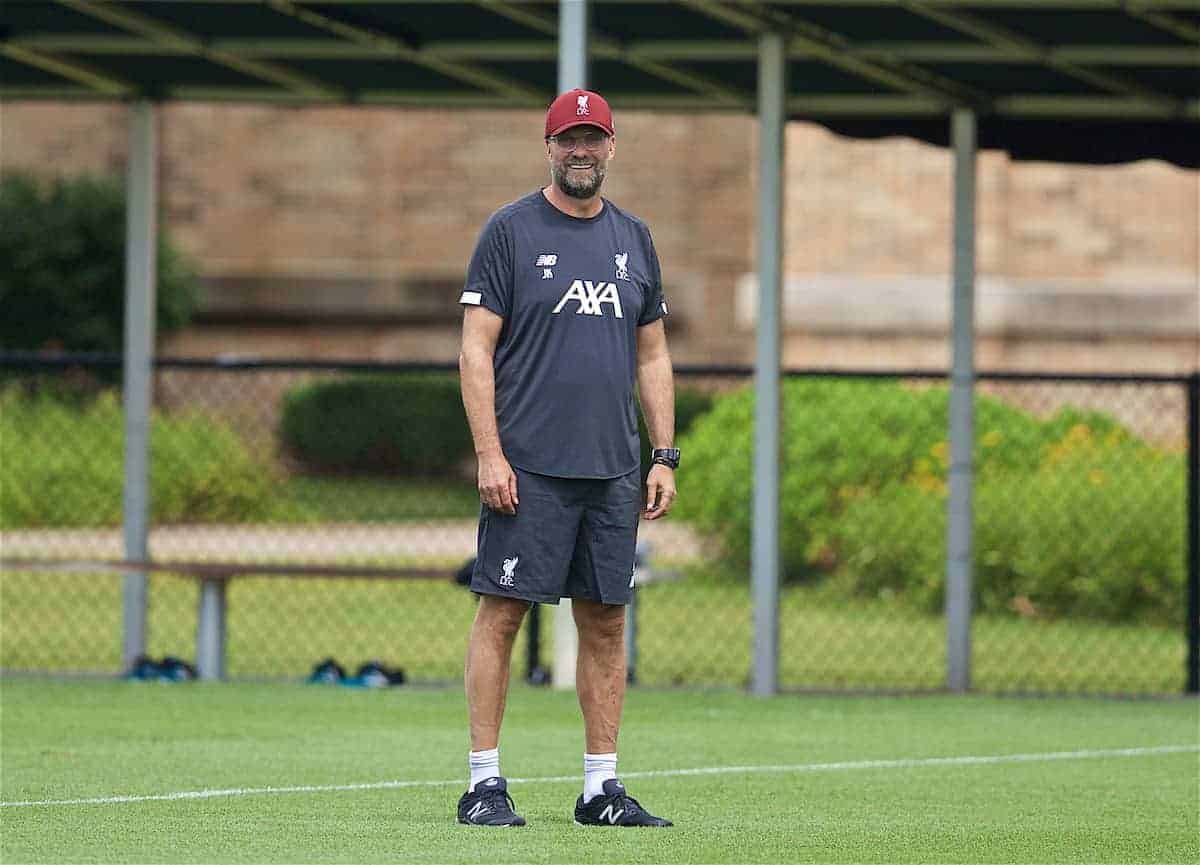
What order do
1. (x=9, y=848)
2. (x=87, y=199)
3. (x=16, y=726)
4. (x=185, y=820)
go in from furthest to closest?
(x=87, y=199) → (x=16, y=726) → (x=185, y=820) → (x=9, y=848)

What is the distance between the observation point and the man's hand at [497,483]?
6859mm

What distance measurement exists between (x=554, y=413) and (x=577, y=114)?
2.57ft

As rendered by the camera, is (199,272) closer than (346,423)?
No

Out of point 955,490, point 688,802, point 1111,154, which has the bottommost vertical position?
point 688,802

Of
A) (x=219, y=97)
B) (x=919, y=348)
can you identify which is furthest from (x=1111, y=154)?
(x=919, y=348)

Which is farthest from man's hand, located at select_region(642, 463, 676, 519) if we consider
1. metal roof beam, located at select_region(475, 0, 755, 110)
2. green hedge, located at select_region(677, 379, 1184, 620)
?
green hedge, located at select_region(677, 379, 1184, 620)

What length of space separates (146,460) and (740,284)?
1661 cm

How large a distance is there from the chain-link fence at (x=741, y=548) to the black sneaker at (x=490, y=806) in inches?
200

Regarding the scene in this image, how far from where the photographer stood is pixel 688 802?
25.6ft

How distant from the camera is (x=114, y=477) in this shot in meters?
18.2

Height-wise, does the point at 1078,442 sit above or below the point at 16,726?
above

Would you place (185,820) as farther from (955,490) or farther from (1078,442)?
(1078,442)

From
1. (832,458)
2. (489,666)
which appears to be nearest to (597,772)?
(489,666)

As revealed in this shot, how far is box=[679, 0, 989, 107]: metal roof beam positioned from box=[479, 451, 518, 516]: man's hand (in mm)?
4405
